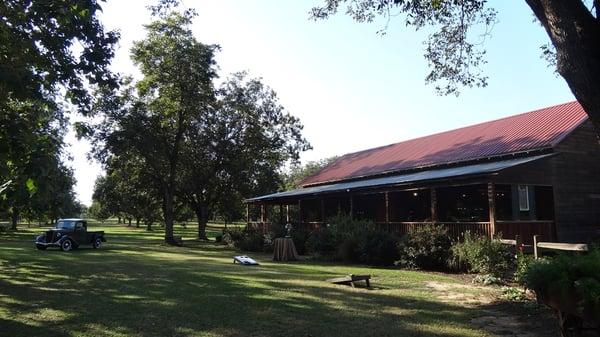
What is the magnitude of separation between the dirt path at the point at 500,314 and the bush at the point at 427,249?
5720mm

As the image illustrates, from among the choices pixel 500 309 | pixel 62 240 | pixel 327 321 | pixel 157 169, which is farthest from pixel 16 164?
pixel 157 169

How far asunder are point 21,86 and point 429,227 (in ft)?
46.6

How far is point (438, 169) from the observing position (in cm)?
2562

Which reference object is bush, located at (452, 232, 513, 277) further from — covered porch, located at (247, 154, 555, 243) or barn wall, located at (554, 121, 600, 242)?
barn wall, located at (554, 121, 600, 242)

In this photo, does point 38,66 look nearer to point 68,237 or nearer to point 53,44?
point 53,44

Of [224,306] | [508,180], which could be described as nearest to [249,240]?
[508,180]

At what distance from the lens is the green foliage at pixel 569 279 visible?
6.11 m

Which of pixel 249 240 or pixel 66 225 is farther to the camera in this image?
pixel 249 240

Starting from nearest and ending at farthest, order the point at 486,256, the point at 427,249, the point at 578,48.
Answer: the point at 578,48
the point at 486,256
the point at 427,249

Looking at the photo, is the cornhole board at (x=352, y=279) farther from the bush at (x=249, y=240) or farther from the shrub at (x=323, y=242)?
the bush at (x=249, y=240)

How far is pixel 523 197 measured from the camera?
2175 cm

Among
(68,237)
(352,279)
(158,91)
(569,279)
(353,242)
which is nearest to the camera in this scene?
(569,279)

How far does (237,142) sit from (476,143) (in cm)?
2017

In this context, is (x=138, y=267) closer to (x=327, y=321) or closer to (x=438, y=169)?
(x=327, y=321)
